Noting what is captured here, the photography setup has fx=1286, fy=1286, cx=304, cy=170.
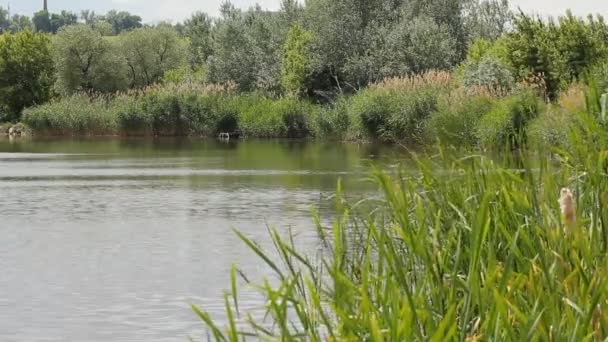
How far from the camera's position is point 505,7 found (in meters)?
96.0

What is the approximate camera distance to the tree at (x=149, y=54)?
83.8 meters

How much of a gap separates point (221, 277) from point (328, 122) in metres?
39.3

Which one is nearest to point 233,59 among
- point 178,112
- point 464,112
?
point 178,112

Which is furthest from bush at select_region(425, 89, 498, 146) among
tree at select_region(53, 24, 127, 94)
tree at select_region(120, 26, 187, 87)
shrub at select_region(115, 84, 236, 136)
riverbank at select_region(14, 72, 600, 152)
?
tree at select_region(120, 26, 187, 87)

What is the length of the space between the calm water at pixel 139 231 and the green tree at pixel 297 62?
63.3 ft

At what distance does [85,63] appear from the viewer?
7906 centimetres

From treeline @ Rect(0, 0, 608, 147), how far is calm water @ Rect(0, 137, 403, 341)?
483 cm

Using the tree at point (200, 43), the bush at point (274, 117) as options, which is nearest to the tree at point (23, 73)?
the tree at point (200, 43)

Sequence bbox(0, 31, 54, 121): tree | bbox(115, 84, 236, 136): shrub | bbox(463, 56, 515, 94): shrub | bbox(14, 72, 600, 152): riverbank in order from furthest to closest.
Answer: bbox(0, 31, 54, 121): tree
bbox(115, 84, 236, 136): shrub
bbox(463, 56, 515, 94): shrub
bbox(14, 72, 600, 152): riverbank

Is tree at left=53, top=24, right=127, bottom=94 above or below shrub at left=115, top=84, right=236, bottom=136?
above

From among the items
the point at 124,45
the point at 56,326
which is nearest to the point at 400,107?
the point at 56,326

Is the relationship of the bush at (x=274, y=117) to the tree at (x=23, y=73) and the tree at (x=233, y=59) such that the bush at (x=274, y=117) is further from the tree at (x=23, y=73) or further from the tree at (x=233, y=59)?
the tree at (x=23, y=73)

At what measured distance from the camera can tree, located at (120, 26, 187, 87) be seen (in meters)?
83.8

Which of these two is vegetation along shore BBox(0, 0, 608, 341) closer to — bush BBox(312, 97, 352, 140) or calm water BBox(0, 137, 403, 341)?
bush BBox(312, 97, 352, 140)
